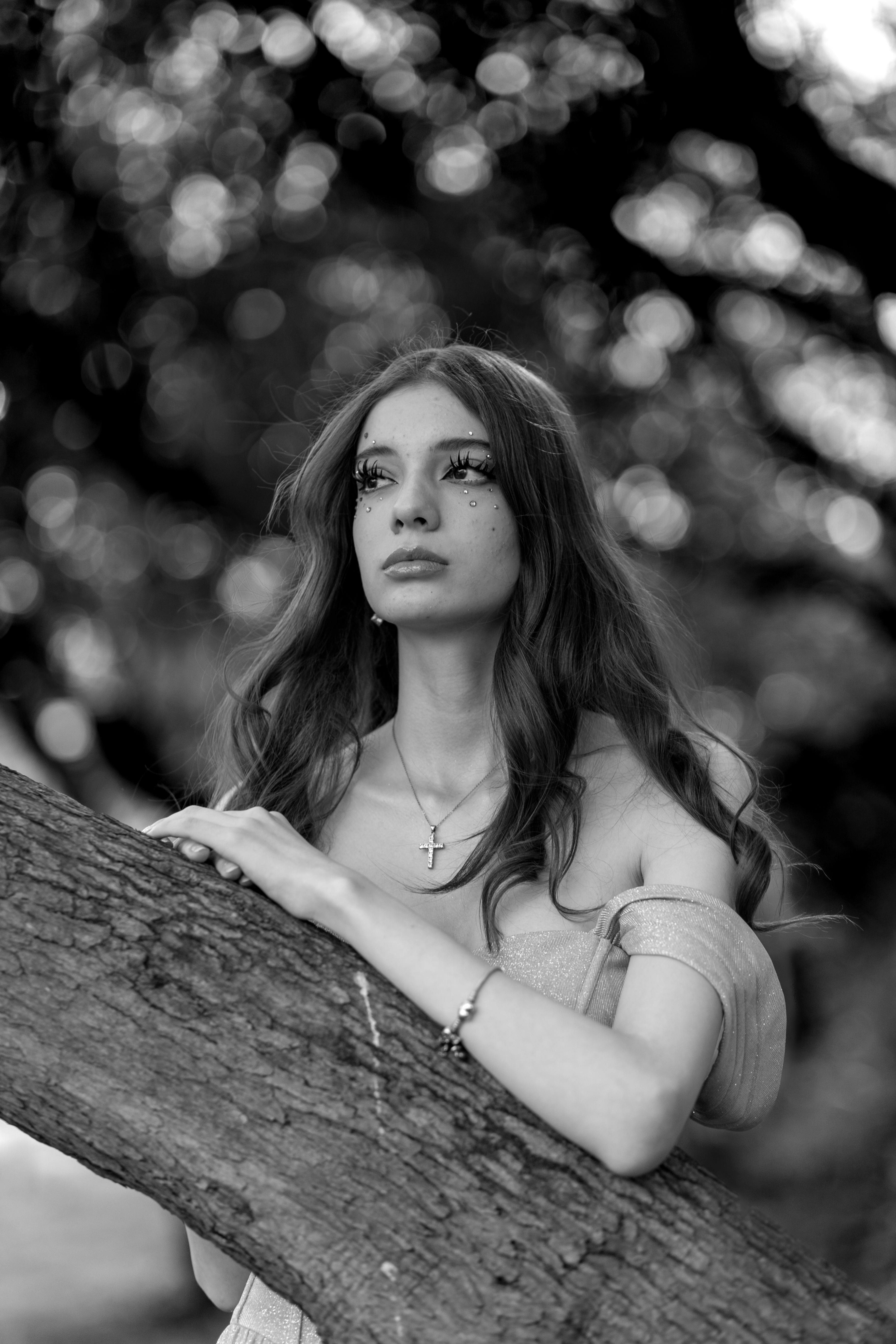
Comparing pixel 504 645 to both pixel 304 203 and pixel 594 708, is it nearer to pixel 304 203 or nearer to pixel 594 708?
pixel 594 708

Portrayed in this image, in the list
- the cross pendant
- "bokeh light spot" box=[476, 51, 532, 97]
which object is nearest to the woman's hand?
the cross pendant

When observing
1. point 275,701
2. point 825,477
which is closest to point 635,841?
point 275,701

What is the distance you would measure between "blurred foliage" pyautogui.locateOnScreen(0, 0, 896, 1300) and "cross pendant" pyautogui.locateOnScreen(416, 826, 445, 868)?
2.51 meters

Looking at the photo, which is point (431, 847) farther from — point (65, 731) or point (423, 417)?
point (65, 731)

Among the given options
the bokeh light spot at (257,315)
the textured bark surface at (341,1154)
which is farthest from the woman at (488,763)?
the bokeh light spot at (257,315)

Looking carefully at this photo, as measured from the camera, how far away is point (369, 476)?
9.08 ft

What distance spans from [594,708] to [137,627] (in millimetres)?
5101

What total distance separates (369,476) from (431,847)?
0.76 m

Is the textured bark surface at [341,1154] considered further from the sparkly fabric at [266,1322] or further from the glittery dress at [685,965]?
the sparkly fabric at [266,1322]

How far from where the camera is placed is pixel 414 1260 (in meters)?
1.68

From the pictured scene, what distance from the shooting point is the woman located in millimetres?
2092

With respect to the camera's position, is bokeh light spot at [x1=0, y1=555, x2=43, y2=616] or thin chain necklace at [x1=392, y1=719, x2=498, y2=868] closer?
thin chain necklace at [x1=392, y1=719, x2=498, y2=868]

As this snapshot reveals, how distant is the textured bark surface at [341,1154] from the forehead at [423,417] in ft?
3.86

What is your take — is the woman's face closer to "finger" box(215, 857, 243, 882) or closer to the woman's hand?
the woman's hand
